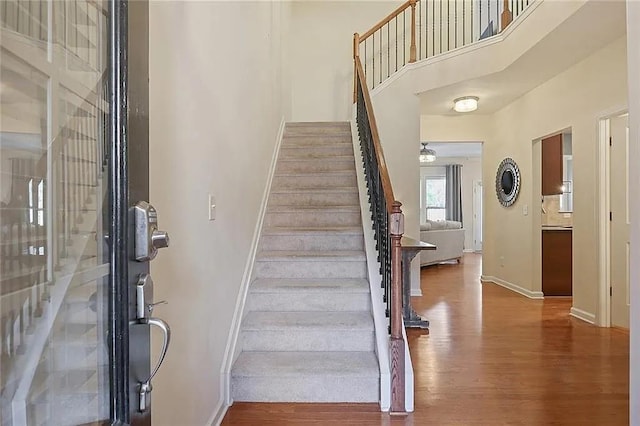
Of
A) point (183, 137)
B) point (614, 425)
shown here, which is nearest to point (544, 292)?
point (614, 425)

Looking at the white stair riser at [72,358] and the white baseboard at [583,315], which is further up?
the white stair riser at [72,358]

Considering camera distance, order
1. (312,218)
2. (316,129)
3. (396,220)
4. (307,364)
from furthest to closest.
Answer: (316,129)
(312,218)
(307,364)
(396,220)

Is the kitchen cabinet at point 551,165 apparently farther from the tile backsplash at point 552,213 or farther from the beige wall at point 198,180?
the beige wall at point 198,180

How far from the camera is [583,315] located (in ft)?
13.6

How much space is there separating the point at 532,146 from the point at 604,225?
155 centimetres

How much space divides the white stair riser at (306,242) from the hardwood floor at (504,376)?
40.7 inches

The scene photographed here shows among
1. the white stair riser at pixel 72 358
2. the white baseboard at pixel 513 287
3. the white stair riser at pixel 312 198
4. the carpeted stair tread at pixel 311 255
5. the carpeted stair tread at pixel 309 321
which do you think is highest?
the white stair riser at pixel 312 198

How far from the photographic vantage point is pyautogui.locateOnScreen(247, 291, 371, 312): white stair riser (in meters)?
2.78

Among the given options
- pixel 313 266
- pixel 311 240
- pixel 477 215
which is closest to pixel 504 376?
pixel 313 266

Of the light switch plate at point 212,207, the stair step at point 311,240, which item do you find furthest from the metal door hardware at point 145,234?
the stair step at point 311,240

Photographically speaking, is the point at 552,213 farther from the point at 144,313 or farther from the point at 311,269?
the point at 144,313

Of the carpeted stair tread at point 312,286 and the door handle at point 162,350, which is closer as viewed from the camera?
the door handle at point 162,350

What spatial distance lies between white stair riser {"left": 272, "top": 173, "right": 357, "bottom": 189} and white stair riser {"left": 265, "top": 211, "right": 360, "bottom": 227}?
500mm

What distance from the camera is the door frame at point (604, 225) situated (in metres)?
3.89
